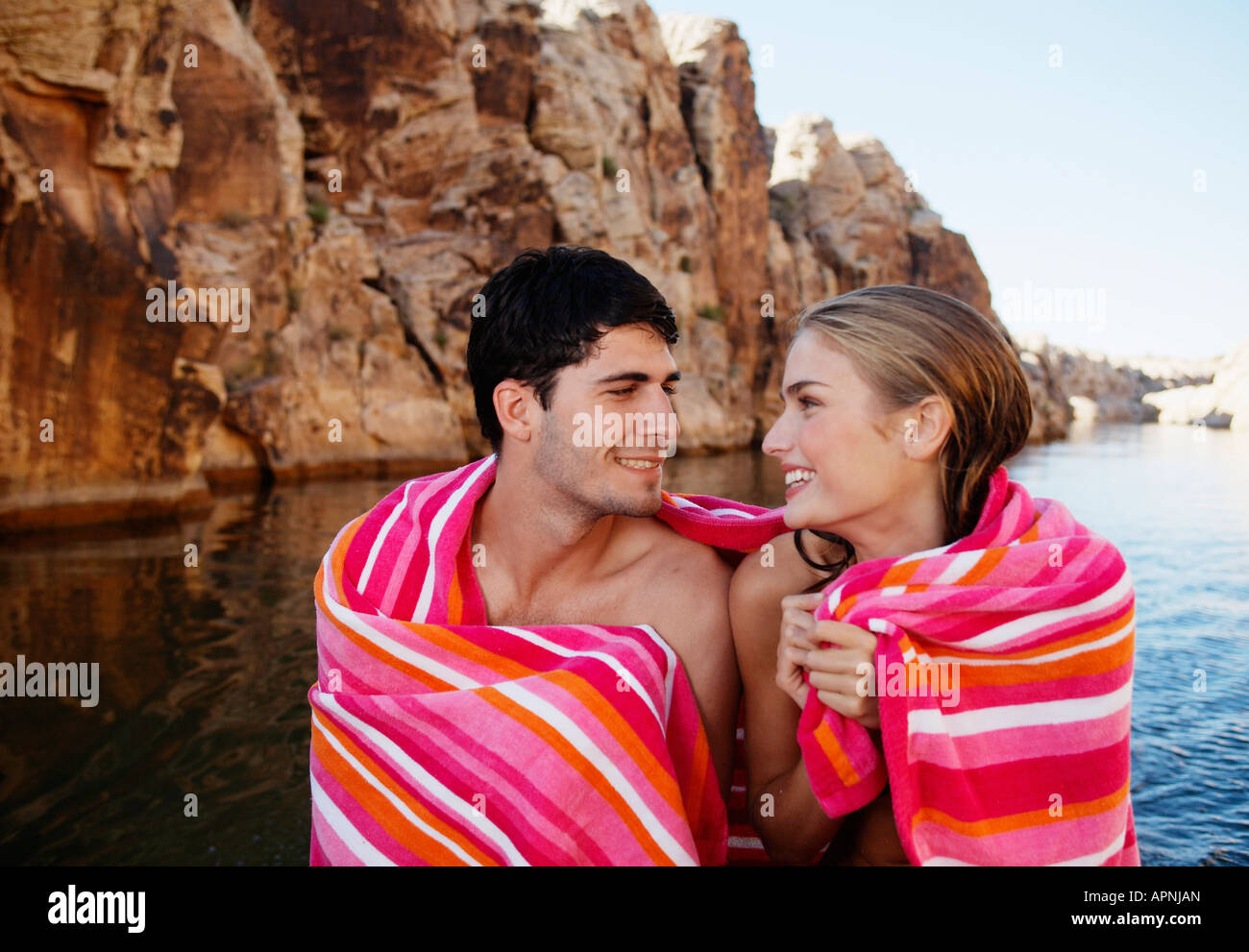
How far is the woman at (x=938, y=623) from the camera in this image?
77.8 inches

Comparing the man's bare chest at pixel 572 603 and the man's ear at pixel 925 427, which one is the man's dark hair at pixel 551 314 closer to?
the man's bare chest at pixel 572 603

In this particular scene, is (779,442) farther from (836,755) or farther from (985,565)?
(836,755)

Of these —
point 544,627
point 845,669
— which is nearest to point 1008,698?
point 845,669

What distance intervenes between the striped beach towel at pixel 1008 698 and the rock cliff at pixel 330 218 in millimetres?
11485

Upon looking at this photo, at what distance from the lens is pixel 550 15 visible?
102 ft

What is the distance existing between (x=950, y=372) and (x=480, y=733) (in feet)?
5.00

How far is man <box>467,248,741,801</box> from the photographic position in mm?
2758

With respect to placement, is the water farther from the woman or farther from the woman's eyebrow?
the woman's eyebrow

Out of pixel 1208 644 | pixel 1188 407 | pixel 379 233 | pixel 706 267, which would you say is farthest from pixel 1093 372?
pixel 1208 644

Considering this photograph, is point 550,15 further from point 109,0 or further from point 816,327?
point 816,327

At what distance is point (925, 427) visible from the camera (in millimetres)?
2182

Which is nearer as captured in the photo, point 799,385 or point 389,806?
point 799,385

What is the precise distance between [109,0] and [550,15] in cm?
2341

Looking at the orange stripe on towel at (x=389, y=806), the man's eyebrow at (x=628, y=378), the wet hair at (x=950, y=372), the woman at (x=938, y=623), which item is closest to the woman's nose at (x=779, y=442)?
the woman at (x=938, y=623)
